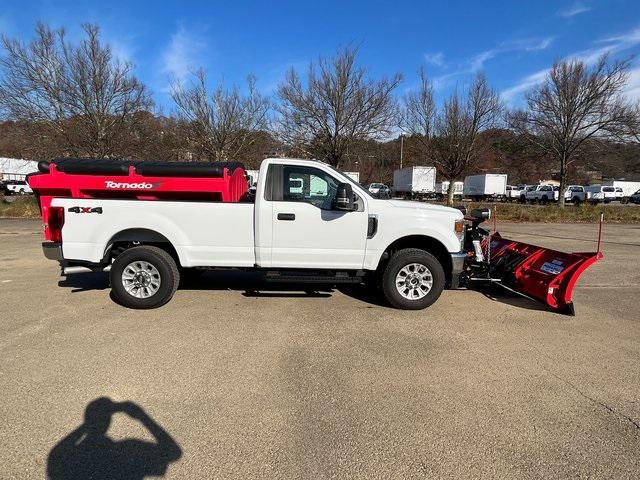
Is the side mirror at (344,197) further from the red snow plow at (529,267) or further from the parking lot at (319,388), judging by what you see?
the red snow plow at (529,267)

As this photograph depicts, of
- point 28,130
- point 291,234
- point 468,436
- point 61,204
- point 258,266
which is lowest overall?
point 468,436

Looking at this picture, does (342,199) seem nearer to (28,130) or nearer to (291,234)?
(291,234)

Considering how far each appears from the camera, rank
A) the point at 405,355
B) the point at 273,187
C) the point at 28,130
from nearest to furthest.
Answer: the point at 405,355 < the point at 273,187 < the point at 28,130

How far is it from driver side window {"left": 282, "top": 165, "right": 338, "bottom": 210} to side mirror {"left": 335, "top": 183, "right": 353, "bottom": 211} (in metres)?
0.25

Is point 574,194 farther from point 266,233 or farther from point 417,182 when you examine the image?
point 266,233

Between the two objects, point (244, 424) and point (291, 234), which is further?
point (291, 234)

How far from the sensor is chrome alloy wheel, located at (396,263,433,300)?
5535 mm

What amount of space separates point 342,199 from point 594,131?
31.3 m

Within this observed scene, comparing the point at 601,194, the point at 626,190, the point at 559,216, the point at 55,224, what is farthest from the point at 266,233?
the point at 626,190

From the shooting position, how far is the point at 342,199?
16.9 ft

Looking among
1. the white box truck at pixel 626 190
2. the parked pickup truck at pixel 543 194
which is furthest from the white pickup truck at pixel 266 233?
the white box truck at pixel 626 190

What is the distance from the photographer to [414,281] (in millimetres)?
5574

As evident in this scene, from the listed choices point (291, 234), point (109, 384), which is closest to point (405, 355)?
point (291, 234)

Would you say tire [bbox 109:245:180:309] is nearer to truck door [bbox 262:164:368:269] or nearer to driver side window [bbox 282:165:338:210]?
truck door [bbox 262:164:368:269]
